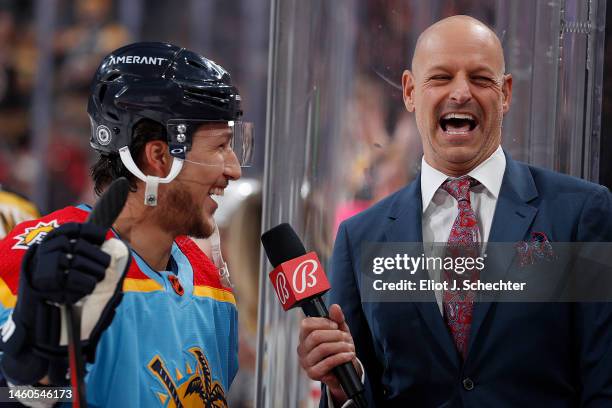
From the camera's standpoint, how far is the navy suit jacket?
165 cm

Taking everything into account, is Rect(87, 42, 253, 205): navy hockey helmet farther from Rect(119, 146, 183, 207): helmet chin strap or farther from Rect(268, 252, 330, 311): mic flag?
Rect(268, 252, 330, 311): mic flag

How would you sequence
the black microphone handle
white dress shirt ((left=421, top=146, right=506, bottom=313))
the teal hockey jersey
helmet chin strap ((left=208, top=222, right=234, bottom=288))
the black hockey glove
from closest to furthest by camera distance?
the black hockey glove → the black microphone handle → the teal hockey jersey → white dress shirt ((left=421, top=146, right=506, bottom=313)) → helmet chin strap ((left=208, top=222, right=234, bottom=288))

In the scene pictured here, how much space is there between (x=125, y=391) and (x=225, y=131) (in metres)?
0.53

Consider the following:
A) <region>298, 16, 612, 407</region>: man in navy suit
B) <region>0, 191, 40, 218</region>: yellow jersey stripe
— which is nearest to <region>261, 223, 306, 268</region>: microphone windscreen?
<region>298, 16, 612, 407</region>: man in navy suit

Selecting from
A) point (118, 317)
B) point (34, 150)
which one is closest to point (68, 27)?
point (34, 150)

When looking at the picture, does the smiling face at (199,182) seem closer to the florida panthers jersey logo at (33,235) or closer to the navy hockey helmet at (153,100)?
the navy hockey helmet at (153,100)

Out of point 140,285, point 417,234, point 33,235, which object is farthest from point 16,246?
point 417,234

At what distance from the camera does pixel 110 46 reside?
4801 millimetres

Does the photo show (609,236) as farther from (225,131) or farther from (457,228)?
(225,131)

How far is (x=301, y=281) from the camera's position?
158 cm

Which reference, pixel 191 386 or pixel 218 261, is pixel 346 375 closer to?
pixel 191 386

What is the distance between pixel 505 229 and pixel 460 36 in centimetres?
37

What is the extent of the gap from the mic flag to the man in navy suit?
0.18ft

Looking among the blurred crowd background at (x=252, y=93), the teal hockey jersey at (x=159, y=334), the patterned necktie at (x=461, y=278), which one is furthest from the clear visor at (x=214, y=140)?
the patterned necktie at (x=461, y=278)
